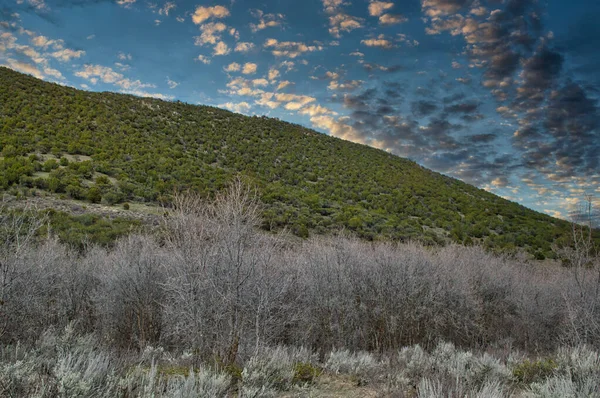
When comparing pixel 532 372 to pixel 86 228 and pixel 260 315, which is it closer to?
pixel 260 315

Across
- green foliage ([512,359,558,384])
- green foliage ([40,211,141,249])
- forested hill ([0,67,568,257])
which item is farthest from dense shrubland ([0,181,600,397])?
A: forested hill ([0,67,568,257])

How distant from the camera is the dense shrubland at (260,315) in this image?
6.21 m

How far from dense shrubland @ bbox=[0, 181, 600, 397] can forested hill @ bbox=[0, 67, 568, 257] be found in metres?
8.26

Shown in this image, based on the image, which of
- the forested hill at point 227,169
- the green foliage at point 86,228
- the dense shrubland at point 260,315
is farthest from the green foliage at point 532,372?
the green foliage at point 86,228

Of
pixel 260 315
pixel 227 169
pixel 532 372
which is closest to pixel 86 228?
pixel 260 315

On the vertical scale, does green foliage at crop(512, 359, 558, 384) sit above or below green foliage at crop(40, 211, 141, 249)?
above

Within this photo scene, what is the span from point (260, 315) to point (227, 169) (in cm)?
2437

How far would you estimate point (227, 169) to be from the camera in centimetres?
3375

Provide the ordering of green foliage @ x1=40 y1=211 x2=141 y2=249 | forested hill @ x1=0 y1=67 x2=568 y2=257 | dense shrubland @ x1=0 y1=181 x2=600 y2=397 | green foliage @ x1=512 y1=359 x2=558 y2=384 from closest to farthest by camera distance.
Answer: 1. dense shrubland @ x1=0 y1=181 x2=600 y2=397
2. green foliage @ x1=512 y1=359 x2=558 y2=384
3. green foliage @ x1=40 y1=211 x2=141 y2=249
4. forested hill @ x1=0 y1=67 x2=568 y2=257

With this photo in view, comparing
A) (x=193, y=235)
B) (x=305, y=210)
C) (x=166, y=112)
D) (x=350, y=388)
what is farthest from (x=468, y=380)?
(x=166, y=112)

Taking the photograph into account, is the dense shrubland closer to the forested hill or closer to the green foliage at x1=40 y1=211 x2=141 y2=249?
the green foliage at x1=40 y1=211 x2=141 y2=249

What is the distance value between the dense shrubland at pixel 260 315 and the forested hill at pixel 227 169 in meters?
8.26

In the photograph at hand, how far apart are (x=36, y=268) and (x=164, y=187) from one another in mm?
14781

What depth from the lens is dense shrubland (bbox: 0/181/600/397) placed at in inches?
245
